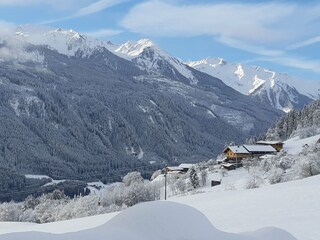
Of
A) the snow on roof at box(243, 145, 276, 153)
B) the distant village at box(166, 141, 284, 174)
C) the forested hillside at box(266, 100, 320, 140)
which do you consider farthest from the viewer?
the forested hillside at box(266, 100, 320, 140)

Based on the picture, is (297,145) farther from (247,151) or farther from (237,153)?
(237,153)

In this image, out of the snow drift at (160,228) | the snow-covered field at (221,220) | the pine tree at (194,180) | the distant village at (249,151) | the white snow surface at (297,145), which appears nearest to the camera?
the snow drift at (160,228)

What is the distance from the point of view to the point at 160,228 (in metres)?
8.41

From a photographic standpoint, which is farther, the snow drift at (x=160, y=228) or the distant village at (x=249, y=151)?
the distant village at (x=249, y=151)

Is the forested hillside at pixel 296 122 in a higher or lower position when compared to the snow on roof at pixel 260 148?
higher

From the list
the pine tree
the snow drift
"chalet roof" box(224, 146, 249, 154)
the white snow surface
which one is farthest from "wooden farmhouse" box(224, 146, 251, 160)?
the snow drift

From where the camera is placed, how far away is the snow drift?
8.03 m

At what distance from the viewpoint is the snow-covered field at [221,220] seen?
8.25 m

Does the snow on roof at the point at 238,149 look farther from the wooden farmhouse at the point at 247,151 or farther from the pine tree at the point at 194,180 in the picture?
the pine tree at the point at 194,180

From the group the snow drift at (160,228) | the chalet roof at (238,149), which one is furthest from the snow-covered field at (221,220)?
the chalet roof at (238,149)

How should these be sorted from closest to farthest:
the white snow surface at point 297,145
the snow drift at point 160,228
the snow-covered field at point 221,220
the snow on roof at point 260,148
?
the snow drift at point 160,228 → the snow-covered field at point 221,220 → the white snow surface at point 297,145 → the snow on roof at point 260,148

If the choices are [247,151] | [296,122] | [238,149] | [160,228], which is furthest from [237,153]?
[160,228]

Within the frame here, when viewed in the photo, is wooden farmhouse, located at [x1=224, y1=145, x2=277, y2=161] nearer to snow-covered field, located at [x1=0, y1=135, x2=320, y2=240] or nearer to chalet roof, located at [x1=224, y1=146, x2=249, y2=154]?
chalet roof, located at [x1=224, y1=146, x2=249, y2=154]

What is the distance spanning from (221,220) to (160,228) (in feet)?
47.2
